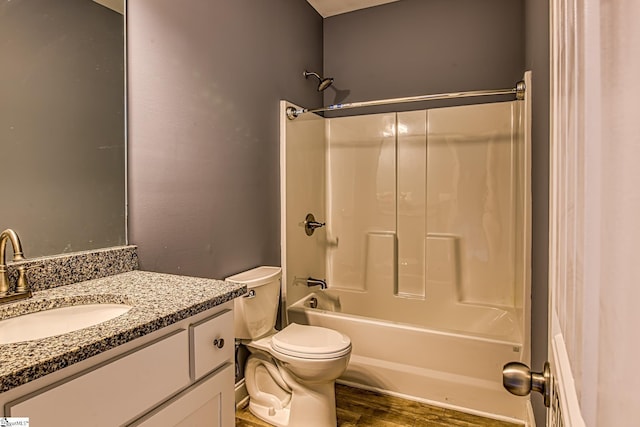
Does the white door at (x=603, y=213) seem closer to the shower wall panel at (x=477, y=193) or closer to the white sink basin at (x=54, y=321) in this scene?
the white sink basin at (x=54, y=321)

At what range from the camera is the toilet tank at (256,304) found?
6.35 ft

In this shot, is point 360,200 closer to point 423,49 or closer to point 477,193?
point 477,193

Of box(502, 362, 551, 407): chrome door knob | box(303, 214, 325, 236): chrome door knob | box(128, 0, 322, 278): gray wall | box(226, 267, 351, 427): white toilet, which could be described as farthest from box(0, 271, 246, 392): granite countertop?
box(303, 214, 325, 236): chrome door knob

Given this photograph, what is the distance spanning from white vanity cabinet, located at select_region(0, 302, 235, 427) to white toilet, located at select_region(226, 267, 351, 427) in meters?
0.59

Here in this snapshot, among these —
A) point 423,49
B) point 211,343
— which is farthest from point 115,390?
point 423,49

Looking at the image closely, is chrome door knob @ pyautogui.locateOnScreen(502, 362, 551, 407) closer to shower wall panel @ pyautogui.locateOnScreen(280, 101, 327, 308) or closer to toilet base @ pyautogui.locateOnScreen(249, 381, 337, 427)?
toilet base @ pyautogui.locateOnScreen(249, 381, 337, 427)

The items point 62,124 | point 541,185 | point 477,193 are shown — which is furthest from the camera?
point 477,193

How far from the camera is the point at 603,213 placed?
0.84ft

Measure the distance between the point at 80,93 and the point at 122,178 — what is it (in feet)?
1.17

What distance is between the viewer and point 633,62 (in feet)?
0.68

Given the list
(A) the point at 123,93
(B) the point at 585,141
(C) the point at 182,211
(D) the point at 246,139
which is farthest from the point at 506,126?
(B) the point at 585,141

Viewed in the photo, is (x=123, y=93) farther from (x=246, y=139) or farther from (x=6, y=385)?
(x=6, y=385)

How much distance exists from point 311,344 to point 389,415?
2.22 feet

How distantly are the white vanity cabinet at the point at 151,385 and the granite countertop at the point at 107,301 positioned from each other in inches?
1.5
